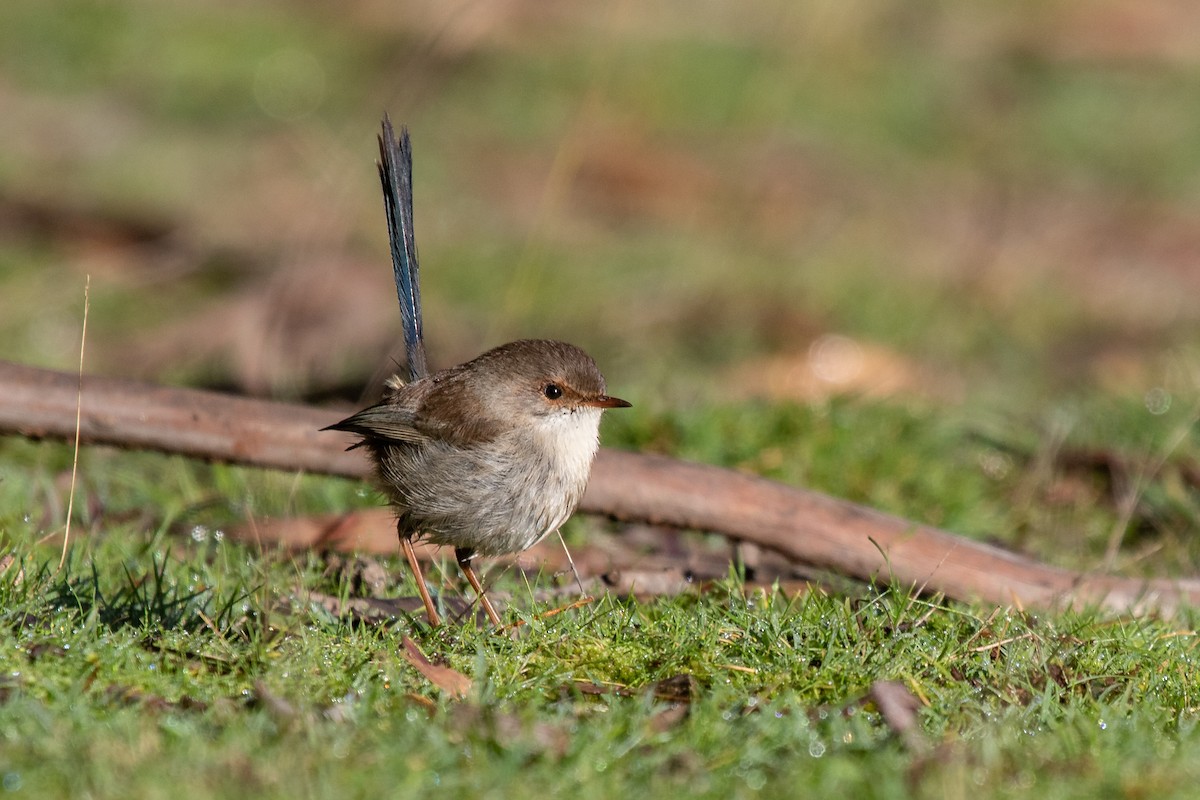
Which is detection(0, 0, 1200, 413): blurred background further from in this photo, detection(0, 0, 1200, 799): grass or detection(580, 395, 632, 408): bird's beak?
detection(580, 395, 632, 408): bird's beak

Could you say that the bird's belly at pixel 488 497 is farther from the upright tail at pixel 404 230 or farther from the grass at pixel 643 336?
the upright tail at pixel 404 230

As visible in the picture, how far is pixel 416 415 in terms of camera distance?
16.0 feet

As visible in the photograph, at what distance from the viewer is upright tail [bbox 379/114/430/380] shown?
16.6 feet

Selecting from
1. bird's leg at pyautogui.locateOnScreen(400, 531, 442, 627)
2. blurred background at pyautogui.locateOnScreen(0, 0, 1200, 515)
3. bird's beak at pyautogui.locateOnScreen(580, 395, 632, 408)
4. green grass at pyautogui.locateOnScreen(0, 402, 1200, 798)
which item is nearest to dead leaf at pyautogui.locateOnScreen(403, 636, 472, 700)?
green grass at pyautogui.locateOnScreen(0, 402, 1200, 798)

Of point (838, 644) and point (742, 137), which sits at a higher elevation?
point (742, 137)

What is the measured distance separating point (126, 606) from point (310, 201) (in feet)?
27.2

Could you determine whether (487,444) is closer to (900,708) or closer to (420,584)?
(420,584)

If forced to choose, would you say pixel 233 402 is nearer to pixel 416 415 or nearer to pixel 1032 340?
pixel 416 415

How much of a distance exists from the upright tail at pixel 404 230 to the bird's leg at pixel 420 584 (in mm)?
724

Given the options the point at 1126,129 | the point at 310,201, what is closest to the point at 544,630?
the point at 310,201

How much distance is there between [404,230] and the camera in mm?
5203

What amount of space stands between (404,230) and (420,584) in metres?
1.38

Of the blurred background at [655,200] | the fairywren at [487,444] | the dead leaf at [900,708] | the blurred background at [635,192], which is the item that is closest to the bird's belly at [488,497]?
the fairywren at [487,444]

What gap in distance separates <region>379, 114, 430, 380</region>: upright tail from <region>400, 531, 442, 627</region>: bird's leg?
0.72 meters
